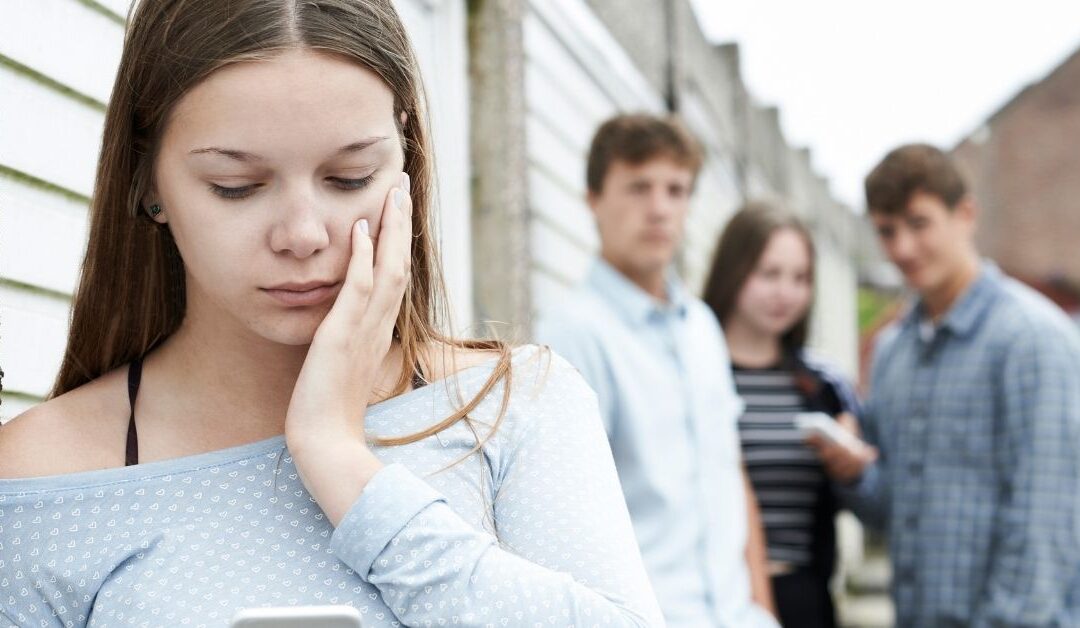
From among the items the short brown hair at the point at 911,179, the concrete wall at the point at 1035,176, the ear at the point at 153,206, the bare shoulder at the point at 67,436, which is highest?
the concrete wall at the point at 1035,176

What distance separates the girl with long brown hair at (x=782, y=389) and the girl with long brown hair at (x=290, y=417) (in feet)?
9.13

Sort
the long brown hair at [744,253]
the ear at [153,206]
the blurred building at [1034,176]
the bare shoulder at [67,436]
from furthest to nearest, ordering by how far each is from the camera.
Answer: the blurred building at [1034,176]
the long brown hair at [744,253]
the ear at [153,206]
the bare shoulder at [67,436]

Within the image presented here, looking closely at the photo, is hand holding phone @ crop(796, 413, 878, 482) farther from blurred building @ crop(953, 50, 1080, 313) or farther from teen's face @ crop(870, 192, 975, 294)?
blurred building @ crop(953, 50, 1080, 313)

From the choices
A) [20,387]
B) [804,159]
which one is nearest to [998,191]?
[804,159]

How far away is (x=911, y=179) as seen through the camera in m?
4.18

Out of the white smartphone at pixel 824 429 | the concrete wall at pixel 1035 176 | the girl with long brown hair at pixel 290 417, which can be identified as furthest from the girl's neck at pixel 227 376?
the concrete wall at pixel 1035 176

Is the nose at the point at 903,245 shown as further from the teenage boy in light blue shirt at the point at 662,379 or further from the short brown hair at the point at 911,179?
the teenage boy in light blue shirt at the point at 662,379

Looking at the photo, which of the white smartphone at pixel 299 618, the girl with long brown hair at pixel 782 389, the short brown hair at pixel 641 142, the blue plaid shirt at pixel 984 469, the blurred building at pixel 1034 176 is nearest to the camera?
the white smartphone at pixel 299 618

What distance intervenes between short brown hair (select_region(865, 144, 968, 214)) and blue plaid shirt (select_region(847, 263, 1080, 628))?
0.99 ft

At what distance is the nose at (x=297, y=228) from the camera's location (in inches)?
52.7

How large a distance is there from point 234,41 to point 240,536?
529mm

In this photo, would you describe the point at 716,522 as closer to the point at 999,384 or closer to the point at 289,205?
the point at 999,384

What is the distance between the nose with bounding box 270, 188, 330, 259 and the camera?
1.34 m

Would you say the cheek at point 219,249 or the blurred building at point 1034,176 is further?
the blurred building at point 1034,176
